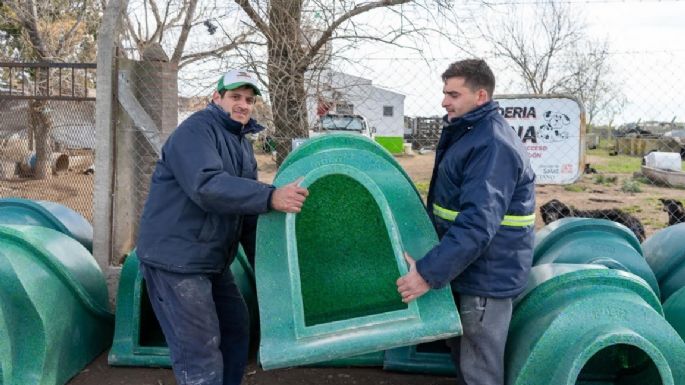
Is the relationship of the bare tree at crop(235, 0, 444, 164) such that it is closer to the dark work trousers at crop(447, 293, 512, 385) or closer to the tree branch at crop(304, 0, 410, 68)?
the tree branch at crop(304, 0, 410, 68)

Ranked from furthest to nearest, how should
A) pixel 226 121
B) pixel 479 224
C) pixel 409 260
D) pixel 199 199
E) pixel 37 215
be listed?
1. pixel 37 215
2. pixel 226 121
3. pixel 199 199
4. pixel 409 260
5. pixel 479 224

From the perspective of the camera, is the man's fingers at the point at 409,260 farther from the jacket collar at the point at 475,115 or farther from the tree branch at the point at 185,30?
the tree branch at the point at 185,30

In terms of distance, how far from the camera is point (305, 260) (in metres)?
3.15

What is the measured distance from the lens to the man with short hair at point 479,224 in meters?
2.60

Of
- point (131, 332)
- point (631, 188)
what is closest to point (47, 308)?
point (131, 332)

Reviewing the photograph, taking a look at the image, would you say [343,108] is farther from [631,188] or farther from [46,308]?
[631,188]

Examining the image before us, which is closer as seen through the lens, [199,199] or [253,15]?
[199,199]

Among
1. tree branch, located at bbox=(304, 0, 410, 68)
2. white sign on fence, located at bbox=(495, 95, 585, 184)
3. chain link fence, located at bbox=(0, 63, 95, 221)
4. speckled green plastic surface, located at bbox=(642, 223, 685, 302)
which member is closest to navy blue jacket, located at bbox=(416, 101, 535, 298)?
speckled green plastic surface, located at bbox=(642, 223, 685, 302)

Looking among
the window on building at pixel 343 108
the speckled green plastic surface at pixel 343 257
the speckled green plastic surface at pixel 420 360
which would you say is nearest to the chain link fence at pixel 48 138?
the window on building at pixel 343 108

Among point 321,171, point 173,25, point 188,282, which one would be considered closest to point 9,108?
point 173,25

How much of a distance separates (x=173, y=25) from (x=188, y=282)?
4.47 meters

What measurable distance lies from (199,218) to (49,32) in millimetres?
11186

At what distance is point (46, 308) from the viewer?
3.52 meters

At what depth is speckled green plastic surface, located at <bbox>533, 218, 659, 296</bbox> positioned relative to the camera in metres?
3.69
